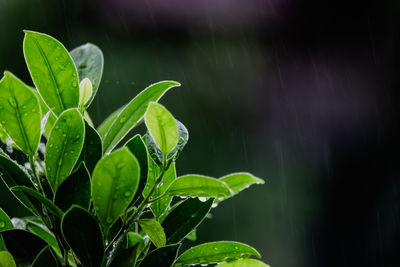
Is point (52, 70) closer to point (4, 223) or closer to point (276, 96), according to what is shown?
point (4, 223)

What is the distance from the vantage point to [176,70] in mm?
2984

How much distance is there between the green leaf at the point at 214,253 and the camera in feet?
1.50

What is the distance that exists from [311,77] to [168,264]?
328cm

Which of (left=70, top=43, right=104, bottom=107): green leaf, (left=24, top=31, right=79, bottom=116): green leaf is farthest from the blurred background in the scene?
(left=24, top=31, right=79, bottom=116): green leaf

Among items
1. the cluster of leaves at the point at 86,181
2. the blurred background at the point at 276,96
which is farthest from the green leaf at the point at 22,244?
the blurred background at the point at 276,96

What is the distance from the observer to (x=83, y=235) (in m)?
0.38

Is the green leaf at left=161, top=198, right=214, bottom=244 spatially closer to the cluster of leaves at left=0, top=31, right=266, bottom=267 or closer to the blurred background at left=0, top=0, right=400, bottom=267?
the cluster of leaves at left=0, top=31, right=266, bottom=267

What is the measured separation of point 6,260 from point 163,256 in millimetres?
146

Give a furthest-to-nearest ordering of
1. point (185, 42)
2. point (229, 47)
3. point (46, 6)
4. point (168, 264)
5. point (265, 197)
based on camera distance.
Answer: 1. point (229, 47)
2. point (185, 42)
3. point (265, 197)
4. point (46, 6)
5. point (168, 264)

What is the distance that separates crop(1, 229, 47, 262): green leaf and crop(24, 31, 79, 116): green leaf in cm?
12

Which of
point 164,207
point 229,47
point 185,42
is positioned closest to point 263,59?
point 229,47

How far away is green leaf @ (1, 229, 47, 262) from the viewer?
16.9 inches

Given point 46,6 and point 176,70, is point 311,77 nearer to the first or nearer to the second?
point 176,70

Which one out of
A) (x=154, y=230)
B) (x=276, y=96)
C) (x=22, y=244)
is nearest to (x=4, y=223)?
(x=22, y=244)
